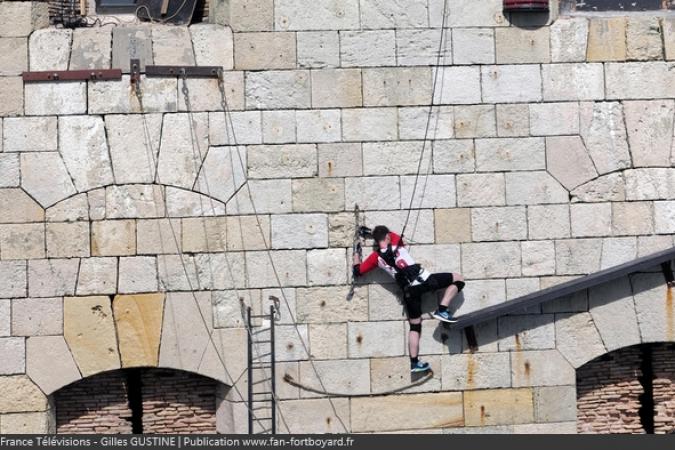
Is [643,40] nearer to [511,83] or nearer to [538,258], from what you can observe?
[511,83]

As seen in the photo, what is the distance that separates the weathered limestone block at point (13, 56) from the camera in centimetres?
1151

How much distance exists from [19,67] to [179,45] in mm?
1481

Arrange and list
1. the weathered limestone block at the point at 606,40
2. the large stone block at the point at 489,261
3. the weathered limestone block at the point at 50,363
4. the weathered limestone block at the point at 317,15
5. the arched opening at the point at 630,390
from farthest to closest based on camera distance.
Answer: the arched opening at the point at 630,390 → the weathered limestone block at the point at 606,40 → the large stone block at the point at 489,261 → the weathered limestone block at the point at 317,15 → the weathered limestone block at the point at 50,363

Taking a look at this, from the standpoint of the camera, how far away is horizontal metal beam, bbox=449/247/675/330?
11.6m

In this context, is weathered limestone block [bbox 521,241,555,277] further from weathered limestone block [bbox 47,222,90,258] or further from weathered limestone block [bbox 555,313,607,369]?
weathered limestone block [bbox 47,222,90,258]

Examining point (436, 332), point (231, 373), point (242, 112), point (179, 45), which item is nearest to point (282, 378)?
point (231, 373)

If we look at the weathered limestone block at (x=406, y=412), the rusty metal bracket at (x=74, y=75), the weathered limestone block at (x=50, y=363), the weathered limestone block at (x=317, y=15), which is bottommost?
the weathered limestone block at (x=406, y=412)

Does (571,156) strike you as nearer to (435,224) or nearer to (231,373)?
(435,224)

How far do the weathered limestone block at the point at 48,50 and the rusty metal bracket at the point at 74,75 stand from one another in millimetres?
64

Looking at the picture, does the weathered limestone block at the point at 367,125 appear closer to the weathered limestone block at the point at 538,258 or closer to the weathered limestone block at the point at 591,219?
the weathered limestone block at the point at 538,258

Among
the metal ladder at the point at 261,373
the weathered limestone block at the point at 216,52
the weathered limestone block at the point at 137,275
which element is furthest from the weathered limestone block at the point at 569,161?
the weathered limestone block at the point at 137,275

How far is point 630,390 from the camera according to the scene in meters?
12.3

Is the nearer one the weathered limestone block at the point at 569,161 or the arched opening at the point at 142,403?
the arched opening at the point at 142,403

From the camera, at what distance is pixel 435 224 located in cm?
1176
